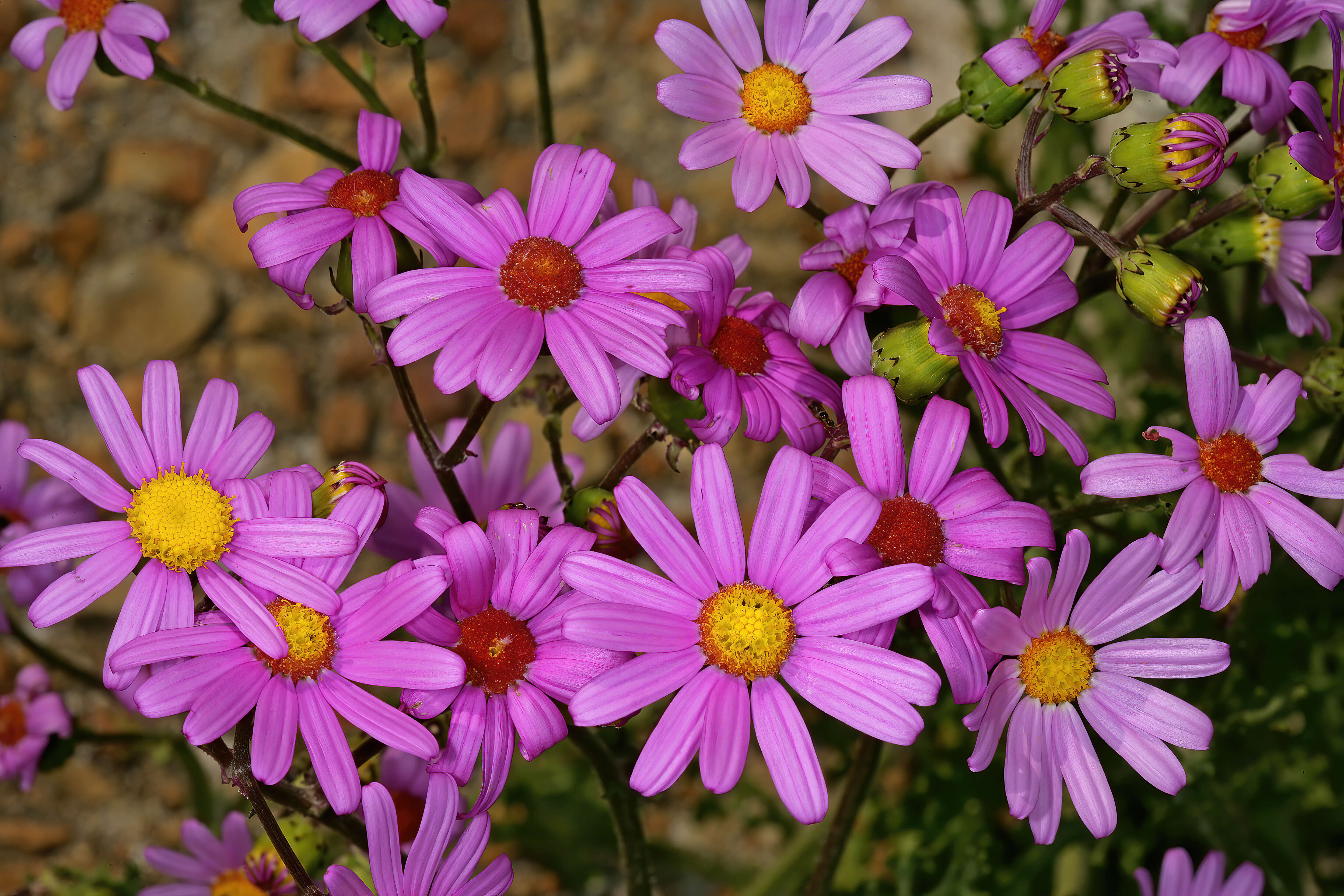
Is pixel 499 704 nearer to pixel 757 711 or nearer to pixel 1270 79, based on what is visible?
pixel 757 711

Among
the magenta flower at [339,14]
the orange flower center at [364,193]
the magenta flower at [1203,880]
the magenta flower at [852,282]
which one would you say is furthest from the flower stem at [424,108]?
the magenta flower at [1203,880]

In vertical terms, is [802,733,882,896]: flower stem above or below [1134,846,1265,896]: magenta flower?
above

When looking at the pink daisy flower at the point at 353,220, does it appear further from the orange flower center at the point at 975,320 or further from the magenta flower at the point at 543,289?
the orange flower center at the point at 975,320

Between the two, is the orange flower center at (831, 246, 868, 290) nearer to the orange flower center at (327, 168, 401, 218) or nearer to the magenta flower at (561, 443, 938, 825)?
the magenta flower at (561, 443, 938, 825)

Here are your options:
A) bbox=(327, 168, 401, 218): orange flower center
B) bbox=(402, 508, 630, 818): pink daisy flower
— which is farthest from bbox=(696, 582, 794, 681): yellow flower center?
bbox=(327, 168, 401, 218): orange flower center

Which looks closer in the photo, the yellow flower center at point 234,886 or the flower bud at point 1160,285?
the flower bud at point 1160,285
